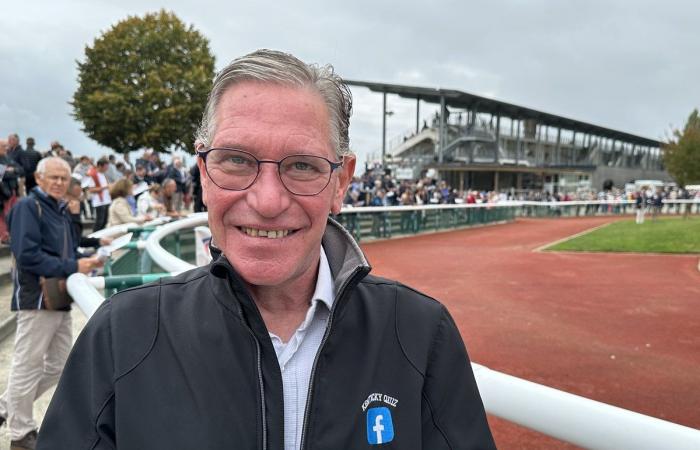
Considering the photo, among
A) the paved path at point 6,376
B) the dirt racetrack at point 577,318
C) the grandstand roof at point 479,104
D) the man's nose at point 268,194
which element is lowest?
the dirt racetrack at point 577,318

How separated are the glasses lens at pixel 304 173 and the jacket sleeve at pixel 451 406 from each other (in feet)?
1.86

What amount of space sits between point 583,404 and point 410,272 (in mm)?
→ 9598

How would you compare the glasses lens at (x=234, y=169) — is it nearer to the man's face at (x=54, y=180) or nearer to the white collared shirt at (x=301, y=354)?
the white collared shirt at (x=301, y=354)

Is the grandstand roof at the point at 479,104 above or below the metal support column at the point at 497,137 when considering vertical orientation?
above

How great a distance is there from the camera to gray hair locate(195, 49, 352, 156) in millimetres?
1384

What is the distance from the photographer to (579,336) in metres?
6.38

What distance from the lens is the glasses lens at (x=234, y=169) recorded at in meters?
1.39

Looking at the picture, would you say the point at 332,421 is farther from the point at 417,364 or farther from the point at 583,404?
the point at 583,404

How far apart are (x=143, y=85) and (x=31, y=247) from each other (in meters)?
29.2

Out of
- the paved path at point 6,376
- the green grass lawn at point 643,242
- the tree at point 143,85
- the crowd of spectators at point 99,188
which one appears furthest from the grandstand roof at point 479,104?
the paved path at point 6,376

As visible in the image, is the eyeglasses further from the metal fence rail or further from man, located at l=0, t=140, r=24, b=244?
the metal fence rail

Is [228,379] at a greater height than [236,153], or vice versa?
[236,153]

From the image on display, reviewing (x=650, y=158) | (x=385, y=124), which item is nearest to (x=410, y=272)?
(x=385, y=124)

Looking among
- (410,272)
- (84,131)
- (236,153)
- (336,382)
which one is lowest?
(410,272)
